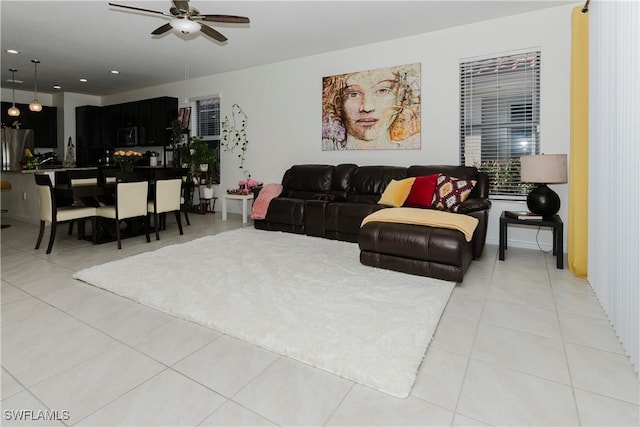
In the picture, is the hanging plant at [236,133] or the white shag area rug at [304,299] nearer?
the white shag area rug at [304,299]

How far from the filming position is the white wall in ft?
13.0

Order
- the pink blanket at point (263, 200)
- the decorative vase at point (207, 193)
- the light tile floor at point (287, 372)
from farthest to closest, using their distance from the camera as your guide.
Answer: the decorative vase at point (207, 193)
the pink blanket at point (263, 200)
the light tile floor at point (287, 372)

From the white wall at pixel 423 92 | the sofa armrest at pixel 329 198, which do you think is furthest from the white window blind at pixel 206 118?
the sofa armrest at pixel 329 198

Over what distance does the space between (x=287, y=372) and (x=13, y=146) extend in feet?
30.5

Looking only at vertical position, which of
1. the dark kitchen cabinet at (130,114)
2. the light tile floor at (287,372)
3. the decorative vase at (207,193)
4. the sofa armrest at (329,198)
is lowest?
the light tile floor at (287,372)

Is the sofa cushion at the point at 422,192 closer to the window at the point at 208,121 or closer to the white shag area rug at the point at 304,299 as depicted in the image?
the white shag area rug at the point at 304,299

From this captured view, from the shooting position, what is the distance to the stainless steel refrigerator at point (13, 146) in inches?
303

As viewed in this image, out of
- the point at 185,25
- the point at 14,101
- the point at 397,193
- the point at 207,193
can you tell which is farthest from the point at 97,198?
the point at 14,101

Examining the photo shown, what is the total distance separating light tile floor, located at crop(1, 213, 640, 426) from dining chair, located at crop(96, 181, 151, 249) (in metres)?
1.59

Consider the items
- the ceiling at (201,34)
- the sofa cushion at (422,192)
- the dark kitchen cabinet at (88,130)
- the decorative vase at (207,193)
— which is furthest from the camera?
the dark kitchen cabinet at (88,130)

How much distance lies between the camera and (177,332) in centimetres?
216

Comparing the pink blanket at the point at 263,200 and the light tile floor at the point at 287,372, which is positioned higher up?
the pink blanket at the point at 263,200

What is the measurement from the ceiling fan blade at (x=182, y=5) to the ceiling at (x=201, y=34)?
387mm

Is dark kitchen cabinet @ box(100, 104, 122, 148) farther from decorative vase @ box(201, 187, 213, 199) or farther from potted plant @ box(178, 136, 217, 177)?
decorative vase @ box(201, 187, 213, 199)
